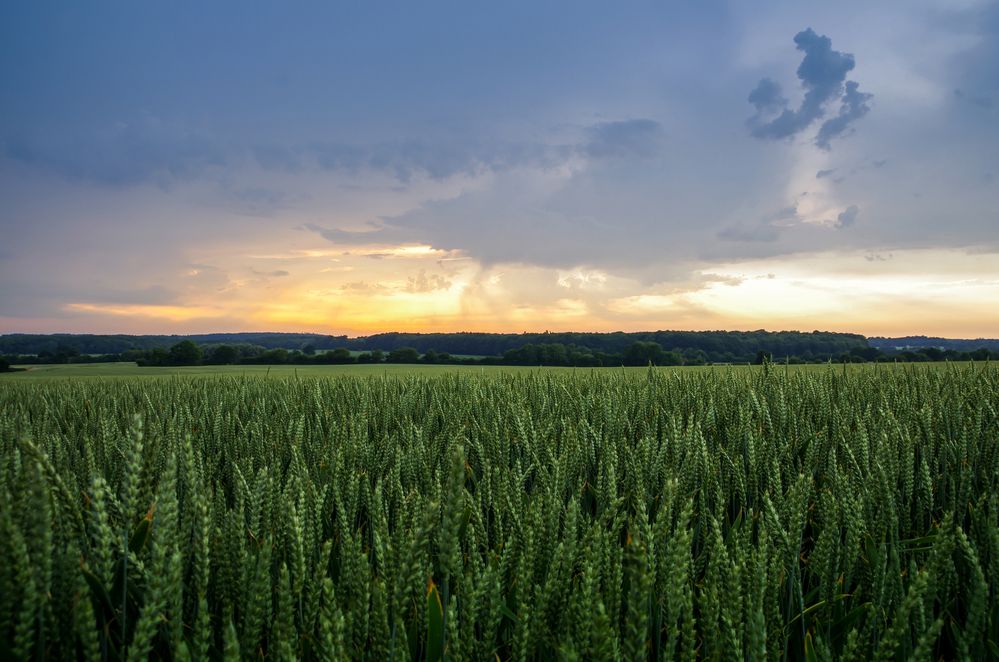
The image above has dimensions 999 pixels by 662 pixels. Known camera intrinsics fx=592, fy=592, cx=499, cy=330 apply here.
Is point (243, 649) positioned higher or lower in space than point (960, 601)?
higher

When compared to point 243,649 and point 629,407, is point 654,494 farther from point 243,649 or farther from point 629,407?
point 629,407

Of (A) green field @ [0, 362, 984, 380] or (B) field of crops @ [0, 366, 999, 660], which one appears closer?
(B) field of crops @ [0, 366, 999, 660]

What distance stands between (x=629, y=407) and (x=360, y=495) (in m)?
2.30

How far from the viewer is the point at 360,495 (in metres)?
2.01

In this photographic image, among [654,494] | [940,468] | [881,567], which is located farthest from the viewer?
[940,468]

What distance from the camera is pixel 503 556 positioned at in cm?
124

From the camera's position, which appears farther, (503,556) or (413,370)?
(413,370)

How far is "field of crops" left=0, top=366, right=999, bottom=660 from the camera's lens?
0.88 meters

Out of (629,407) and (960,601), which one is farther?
(629,407)

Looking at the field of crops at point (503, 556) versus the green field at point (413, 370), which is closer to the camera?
the field of crops at point (503, 556)

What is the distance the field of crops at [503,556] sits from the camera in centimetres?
88

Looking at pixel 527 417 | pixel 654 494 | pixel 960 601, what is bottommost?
pixel 960 601

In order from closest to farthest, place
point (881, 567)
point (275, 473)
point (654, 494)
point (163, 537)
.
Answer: point (163, 537) < point (881, 567) < point (275, 473) < point (654, 494)

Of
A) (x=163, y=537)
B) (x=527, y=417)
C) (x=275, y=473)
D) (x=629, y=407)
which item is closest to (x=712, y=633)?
(x=163, y=537)
